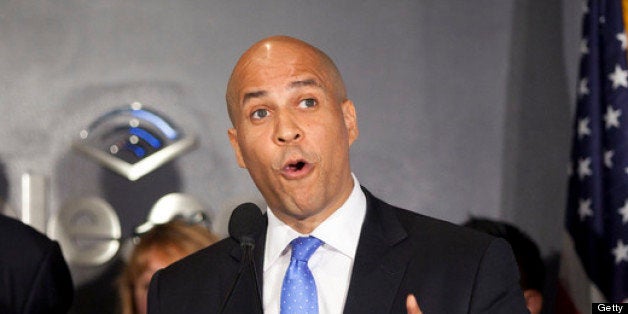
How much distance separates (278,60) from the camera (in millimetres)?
2074

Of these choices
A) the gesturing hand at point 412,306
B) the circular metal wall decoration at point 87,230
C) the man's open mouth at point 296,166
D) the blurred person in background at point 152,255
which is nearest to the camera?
the gesturing hand at point 412,306

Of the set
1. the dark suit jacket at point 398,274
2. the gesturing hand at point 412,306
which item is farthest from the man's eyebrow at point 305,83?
the gesturing hand at point 412,306

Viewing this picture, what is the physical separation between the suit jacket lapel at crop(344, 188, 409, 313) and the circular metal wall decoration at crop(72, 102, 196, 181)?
226 centimetres

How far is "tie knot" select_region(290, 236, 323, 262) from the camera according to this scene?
6.67 feet

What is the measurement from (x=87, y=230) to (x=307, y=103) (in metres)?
2.38

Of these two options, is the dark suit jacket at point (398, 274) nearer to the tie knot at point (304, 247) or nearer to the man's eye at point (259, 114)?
the tie knot at point (304, 247)

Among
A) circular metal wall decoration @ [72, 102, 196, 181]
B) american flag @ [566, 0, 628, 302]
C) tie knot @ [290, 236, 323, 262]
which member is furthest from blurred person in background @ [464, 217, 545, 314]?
tie knot @ [290, 236, 323, 262]

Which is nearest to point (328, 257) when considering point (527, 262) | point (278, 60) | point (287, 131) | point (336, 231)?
point (336, 231)

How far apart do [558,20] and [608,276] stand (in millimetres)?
1131

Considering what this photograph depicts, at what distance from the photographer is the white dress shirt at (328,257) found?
2.02 metres

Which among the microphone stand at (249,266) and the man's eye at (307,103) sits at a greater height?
the man's eye at (307,103)

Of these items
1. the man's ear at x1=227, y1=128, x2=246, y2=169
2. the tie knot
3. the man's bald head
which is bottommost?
the tie knot

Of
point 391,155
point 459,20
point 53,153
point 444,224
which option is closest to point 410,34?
point 459,20

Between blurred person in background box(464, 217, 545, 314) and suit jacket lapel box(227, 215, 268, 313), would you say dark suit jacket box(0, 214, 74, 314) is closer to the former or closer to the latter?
suit jacket lapel box(227, 215, 268, 313)
